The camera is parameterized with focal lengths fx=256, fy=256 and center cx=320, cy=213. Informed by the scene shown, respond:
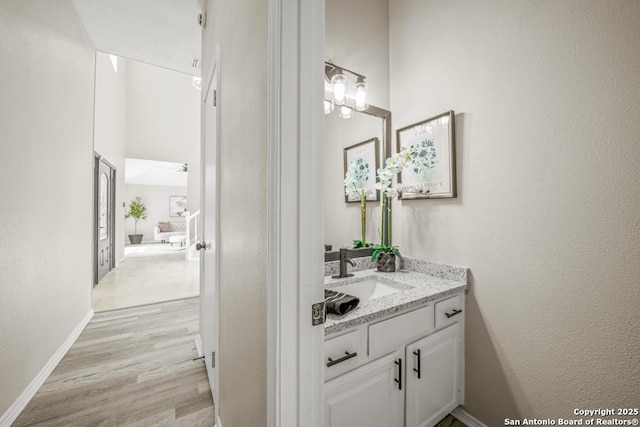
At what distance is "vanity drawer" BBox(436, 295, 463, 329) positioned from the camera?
4.40 feet

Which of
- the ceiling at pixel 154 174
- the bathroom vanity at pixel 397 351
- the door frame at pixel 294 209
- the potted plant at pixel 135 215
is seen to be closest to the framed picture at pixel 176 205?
the ceiling at pixel 154 174

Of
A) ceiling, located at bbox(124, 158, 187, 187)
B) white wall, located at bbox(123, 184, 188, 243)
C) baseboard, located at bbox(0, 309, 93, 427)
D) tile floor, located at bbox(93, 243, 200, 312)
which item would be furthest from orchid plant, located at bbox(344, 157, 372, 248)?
white wall, located at bbox(123, 184, 188, 243)

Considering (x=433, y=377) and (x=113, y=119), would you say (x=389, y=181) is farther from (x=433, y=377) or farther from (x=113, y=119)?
(x=113, y=119)

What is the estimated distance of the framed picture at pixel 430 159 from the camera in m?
1.55

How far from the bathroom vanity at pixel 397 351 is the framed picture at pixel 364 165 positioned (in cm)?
60

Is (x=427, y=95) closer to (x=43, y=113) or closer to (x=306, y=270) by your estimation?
(x=306, y=270)

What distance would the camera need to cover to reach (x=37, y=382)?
5.48 feet

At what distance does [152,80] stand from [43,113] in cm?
666

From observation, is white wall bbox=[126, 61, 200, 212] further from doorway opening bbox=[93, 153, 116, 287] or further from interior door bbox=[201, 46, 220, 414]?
interior door bbox=[201, 46, 220, 414]

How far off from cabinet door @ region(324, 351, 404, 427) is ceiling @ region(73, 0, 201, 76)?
290 centimetres

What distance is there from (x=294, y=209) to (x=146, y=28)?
3.03m

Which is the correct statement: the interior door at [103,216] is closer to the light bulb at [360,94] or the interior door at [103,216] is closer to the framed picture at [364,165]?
the framed picture at [364,165]

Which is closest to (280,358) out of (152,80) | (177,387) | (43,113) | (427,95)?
(177,387)

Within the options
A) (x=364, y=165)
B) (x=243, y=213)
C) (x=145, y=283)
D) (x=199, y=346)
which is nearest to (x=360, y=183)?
(x=364, y=165)
